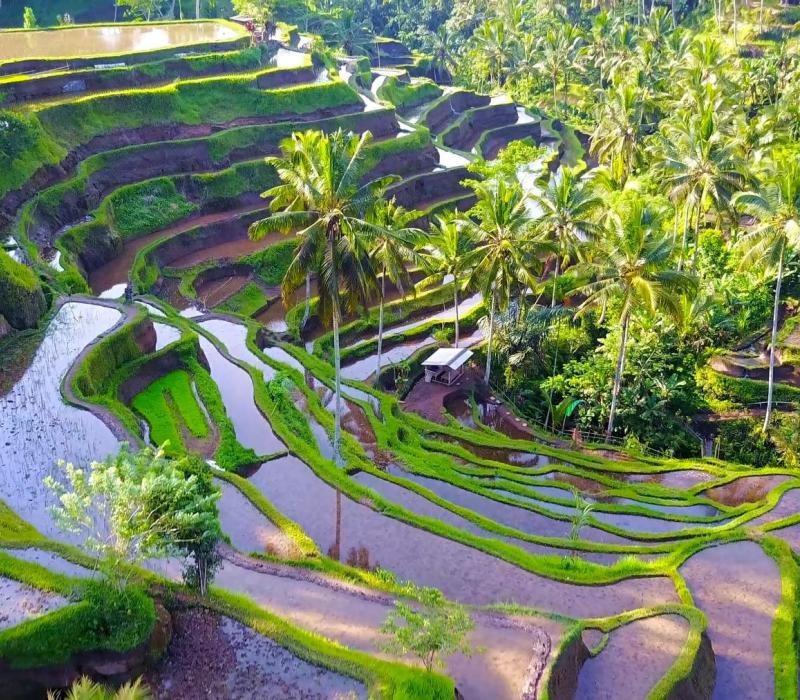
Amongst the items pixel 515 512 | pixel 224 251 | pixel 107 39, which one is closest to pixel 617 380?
pixel 515 512

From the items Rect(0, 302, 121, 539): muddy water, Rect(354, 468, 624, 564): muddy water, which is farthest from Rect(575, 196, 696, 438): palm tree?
Rect(0, 302, 121, 539): muddy water

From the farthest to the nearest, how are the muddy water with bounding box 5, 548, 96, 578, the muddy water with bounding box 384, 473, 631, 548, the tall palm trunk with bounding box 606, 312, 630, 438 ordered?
the tall palm trunk with bounding box 606, 312, 630, 438 → the muddy water with bounding box 384, 473, 631, 548 → the muddy water with bounding box 5, 548, 96, 578

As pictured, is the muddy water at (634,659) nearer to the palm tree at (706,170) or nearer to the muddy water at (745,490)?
the muddy water at (745,490)

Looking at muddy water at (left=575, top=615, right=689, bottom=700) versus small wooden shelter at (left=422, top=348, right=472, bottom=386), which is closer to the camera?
muddy water at (left=575, top=615, right=689, bottom=700)

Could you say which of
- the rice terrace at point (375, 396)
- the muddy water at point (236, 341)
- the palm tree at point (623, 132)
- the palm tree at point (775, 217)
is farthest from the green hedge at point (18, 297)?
the palm tree at point (623, 132)

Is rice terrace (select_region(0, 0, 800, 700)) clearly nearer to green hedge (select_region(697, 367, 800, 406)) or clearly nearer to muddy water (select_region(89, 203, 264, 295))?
green hedge (select_region(697, 367, 800, 406))

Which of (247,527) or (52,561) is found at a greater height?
(52,561)

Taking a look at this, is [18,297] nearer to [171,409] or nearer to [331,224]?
[171,409]
